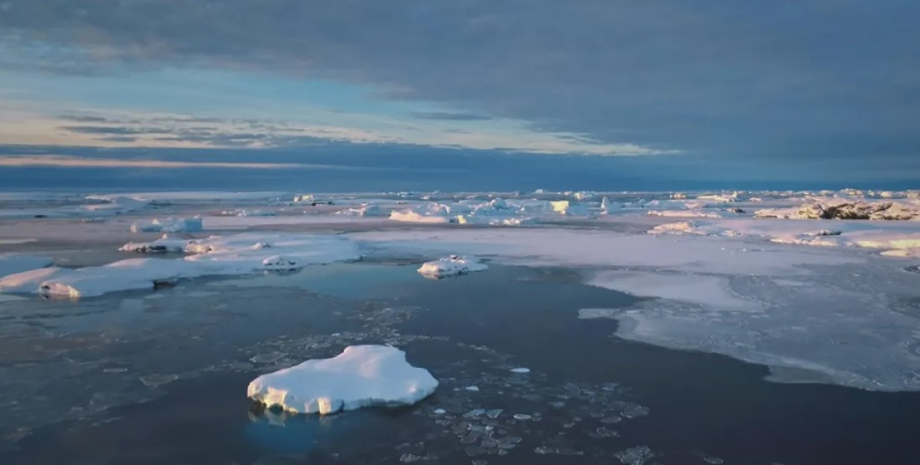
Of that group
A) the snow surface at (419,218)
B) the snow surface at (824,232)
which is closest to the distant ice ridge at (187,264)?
the snow surface at (824,232)

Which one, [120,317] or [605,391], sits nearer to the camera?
[605,391]

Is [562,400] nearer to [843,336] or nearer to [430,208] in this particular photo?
[843,336]

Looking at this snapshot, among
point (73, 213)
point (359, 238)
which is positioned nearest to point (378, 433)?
point (359, 238)

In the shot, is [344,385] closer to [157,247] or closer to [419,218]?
[157,247]

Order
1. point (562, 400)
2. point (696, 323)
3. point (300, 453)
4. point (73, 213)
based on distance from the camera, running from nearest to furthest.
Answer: point (300, 453) → point (562, 400) → point (696, 323) → point (73, 213)

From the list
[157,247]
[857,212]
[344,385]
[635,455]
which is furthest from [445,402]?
[857,212]

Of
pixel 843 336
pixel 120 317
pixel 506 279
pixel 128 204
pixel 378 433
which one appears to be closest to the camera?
pixel 378 433

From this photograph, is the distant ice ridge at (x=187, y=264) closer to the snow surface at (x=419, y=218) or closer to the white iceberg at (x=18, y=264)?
the white iceberg at (x=18, y=264)
